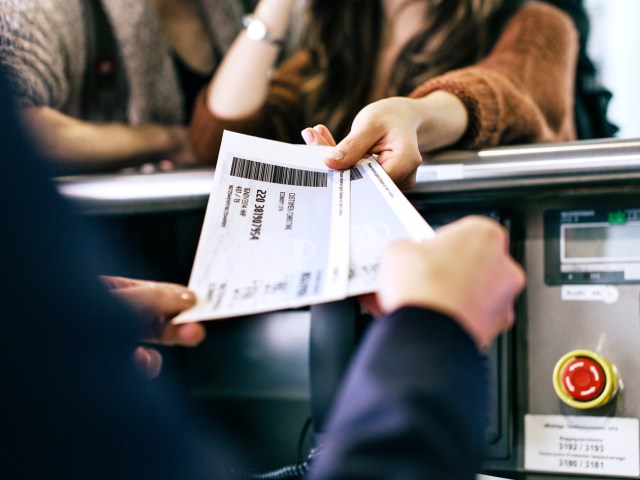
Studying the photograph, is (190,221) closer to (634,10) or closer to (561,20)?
(561,20)

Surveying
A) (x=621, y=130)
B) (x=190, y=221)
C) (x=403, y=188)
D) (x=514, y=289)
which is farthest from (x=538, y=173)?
(x=621, y=130)

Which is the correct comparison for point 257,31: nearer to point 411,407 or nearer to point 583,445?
point 583,445

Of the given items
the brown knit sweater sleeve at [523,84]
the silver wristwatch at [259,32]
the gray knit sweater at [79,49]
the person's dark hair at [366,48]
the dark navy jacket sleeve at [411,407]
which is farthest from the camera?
the silver wristwatch at [259,32]

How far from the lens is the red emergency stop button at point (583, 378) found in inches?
26.4

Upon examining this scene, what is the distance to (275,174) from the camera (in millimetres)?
579

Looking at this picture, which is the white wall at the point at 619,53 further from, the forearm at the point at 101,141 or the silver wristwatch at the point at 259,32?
the forearm at the point at 101,141

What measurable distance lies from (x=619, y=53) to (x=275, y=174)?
105 cm

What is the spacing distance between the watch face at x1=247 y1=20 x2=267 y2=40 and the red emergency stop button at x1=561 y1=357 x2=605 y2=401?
2.94 feet

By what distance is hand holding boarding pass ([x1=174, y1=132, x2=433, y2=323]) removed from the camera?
42 centimetres

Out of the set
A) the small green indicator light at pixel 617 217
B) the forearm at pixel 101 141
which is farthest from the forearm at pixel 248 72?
the small green indicator light at pixel 617 217

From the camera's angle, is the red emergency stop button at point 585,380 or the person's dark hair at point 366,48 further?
the person's dark hair at point 366,48

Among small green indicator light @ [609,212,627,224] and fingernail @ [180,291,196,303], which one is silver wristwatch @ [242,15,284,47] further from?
fingernail @ [180,291,196,303]

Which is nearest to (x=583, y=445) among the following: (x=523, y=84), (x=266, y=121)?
(x=523, y=84)

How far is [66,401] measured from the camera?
0.36m
